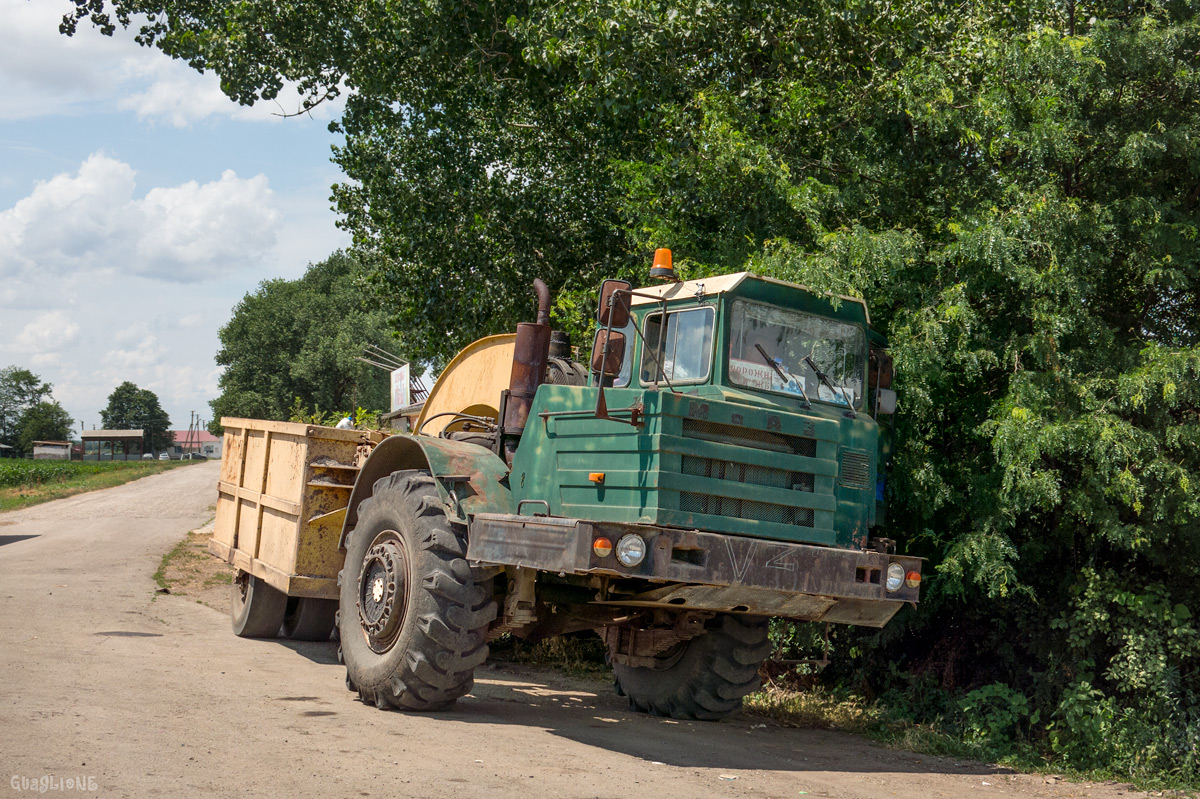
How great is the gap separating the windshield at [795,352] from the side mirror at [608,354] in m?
0.73

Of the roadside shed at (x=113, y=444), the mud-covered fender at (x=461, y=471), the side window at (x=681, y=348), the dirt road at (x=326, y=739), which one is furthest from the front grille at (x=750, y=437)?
the roadside shed at (x=113, y=444)

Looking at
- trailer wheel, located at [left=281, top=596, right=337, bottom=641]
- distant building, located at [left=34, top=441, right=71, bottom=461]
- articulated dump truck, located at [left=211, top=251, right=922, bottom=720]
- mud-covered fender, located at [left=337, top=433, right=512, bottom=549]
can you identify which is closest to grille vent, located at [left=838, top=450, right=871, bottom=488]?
articulated dump truck, located at [left=211, top=251, right=922, bottom=720]

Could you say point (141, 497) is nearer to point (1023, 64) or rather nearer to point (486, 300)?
point (486, 300)

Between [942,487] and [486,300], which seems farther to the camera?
[486,300]

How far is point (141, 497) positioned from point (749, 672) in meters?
32.3

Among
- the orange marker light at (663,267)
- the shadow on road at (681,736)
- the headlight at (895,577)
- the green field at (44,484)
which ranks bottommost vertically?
the green field at (44,484)

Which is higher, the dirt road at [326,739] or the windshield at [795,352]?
the windshield at [795,352]

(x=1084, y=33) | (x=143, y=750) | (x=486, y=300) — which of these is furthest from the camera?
(x=486, y=300)

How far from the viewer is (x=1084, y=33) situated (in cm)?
909

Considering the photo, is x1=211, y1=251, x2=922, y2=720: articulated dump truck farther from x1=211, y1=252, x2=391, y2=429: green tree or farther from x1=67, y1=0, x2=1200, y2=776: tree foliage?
x1=211, y1=252, x2=391, y2=429: green tree

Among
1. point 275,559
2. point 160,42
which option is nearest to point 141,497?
point 160,42

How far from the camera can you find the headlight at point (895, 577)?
A: 6.89 meters

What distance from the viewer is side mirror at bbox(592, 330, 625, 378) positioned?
662 centimetres

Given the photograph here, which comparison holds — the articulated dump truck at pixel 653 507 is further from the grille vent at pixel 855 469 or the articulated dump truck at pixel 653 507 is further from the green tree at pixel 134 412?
the green tree at pixel 134 412
